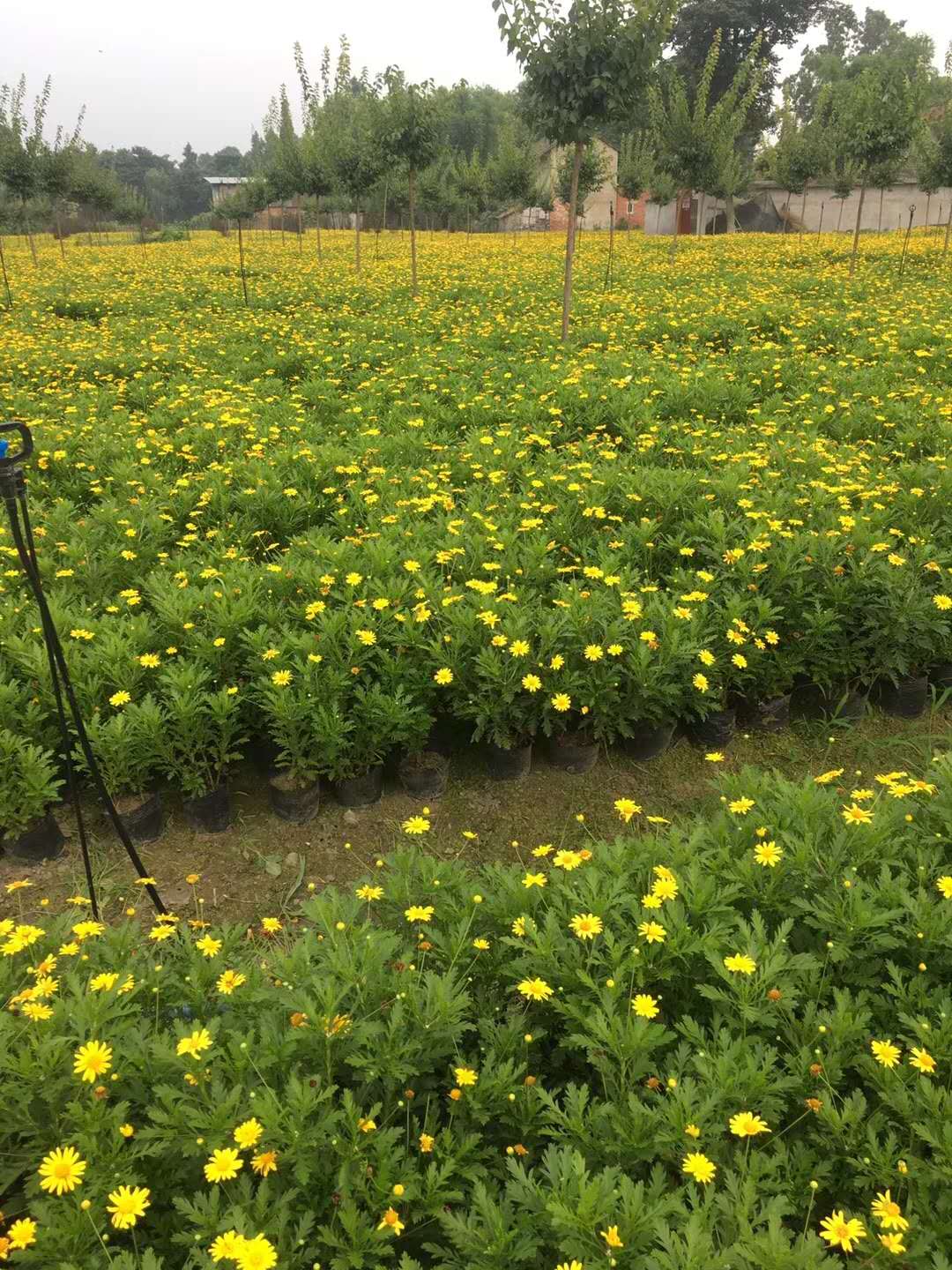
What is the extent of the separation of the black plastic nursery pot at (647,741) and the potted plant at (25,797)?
274 cm

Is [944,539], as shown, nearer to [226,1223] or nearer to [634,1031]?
[634,1031]

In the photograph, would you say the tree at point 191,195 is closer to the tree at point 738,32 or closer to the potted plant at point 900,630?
the tree at point 738,32

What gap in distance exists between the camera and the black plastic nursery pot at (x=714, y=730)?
4285mm

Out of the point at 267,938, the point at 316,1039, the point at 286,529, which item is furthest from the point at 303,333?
the point at 316,1039

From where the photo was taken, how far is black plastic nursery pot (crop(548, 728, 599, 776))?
4059 mm

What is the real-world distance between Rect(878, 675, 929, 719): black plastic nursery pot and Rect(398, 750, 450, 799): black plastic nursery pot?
2634 millimetres

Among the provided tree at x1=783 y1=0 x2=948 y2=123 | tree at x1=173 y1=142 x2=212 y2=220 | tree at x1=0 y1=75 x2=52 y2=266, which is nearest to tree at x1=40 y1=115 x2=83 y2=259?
tree at x1=0 y1=75 x2=52 y2=266

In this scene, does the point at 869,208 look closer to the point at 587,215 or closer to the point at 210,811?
the point at 587,215

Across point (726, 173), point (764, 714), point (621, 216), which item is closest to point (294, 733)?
point (764, 714)

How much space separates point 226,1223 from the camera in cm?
155

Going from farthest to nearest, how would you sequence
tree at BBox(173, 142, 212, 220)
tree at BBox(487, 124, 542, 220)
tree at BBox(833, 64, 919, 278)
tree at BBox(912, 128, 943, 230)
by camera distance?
1. tree at BBox(173, 142, 212, 220)
2. tree at BBox(487, 124, 542, 220)
3. tree at BBox(912, 128, 943, 230)
4. tree at BBox(833, 64, 919, 278)

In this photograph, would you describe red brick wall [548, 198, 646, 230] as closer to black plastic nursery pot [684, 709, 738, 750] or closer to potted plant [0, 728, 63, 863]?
black plastic nursery pot [684, 709, 738, 750]

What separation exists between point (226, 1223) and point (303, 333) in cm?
1194

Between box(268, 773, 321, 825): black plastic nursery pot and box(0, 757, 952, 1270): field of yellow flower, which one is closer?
box(0, 757, 952, 1270): field of yellow flower
